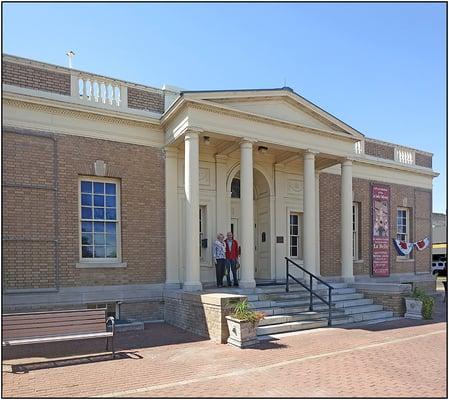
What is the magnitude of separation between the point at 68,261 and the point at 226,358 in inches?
212

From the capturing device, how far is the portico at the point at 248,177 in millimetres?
10922

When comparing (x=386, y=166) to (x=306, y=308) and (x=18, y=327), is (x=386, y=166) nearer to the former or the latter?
(x=306, y=308)

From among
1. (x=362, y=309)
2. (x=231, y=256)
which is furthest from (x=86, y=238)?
(x=362, y=309)

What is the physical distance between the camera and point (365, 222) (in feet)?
55.2

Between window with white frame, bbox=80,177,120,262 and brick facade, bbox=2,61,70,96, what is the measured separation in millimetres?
2506

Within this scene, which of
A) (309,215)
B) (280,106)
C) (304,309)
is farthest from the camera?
(309,215)

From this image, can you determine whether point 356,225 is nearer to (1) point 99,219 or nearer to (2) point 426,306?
(2) point 426,306

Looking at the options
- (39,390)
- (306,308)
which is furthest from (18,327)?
(306,308)

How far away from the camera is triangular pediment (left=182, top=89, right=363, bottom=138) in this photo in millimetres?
11367

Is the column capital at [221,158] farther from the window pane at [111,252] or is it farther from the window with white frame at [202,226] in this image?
the window pane at [111,252]

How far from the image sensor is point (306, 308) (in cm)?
1078

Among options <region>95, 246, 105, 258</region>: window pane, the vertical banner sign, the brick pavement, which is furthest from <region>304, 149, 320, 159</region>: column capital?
<region>95, 246, 105, 258</region>: window pane

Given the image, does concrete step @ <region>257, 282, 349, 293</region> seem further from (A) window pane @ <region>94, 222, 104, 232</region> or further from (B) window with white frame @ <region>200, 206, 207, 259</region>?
(A) window pane @ <region>94, 222, 104, 232</region>

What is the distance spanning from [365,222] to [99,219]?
10749mm
